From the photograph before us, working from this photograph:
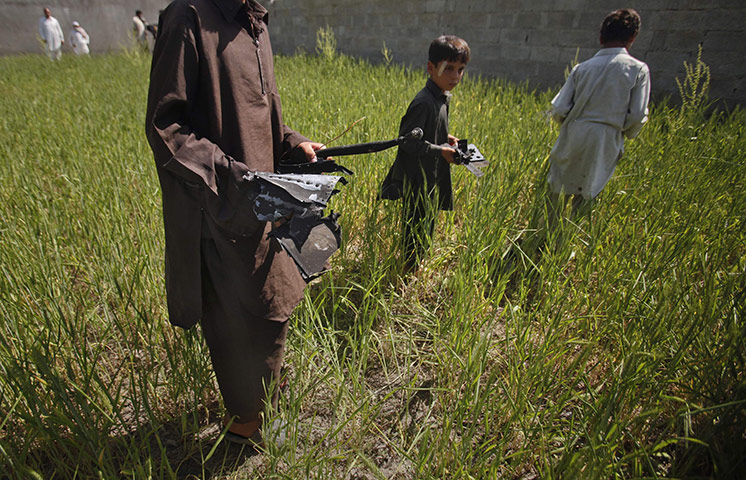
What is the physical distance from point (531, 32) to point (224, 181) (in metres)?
5.96

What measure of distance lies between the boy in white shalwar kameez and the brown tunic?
151cm

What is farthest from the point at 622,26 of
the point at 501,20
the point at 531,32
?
the point at 501,20

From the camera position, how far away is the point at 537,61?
553cm

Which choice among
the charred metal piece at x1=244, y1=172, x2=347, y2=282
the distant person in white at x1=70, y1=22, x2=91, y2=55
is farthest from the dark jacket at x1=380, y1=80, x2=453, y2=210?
the distant person in white at x1=70, y1=22, x2=91, y2=55

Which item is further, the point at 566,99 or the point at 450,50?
the point at 566,99

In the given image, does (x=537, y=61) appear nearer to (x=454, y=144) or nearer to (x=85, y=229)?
(x=454, y=144)

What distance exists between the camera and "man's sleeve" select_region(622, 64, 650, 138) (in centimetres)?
203

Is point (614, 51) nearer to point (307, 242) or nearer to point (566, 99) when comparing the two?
point (566, 99)

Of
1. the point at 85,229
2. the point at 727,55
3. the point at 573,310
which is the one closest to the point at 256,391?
the point at 573,310

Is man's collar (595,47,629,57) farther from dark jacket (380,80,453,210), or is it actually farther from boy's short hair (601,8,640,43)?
dark jacket (380,80,453,210)

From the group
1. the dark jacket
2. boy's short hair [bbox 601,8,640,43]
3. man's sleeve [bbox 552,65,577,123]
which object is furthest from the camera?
man's sleeve [bbox 552,65,577,123]

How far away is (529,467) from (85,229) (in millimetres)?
2111

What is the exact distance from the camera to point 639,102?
2068 mm

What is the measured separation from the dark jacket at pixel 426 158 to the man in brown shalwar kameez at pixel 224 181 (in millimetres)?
670
